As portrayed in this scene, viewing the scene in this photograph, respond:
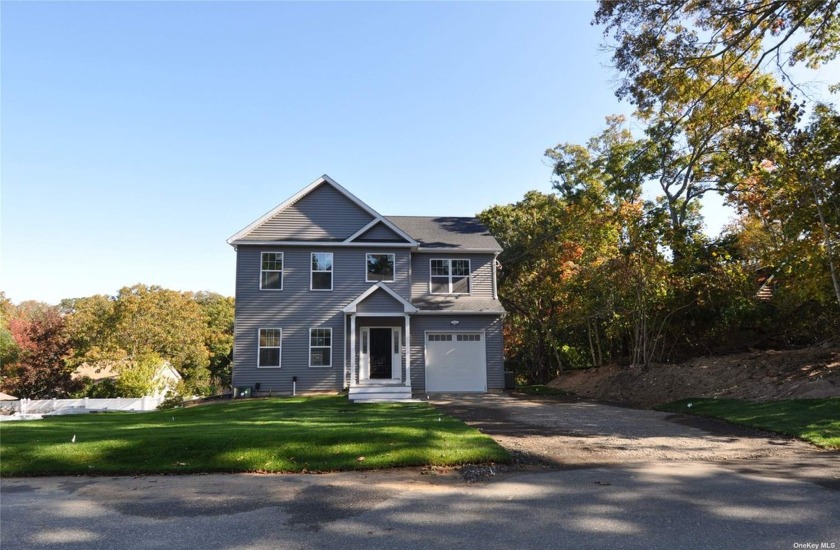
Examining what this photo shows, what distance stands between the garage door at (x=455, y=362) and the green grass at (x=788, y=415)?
820 cm

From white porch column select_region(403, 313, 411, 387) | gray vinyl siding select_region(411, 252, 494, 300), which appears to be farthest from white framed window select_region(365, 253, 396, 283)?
white porch column select_region(403, 313, 411, 387)

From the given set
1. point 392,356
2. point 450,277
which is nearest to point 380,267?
point 450,277

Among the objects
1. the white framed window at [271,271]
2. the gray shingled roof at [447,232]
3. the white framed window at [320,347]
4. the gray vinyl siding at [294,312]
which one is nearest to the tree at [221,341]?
the gray vinyl siding at [294,312]

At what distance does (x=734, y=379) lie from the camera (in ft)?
48.8

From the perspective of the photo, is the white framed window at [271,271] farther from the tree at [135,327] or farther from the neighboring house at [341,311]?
the tree at [135,327]

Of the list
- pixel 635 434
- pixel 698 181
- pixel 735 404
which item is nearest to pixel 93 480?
pixel 635 434

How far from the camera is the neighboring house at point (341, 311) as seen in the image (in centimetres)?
1995

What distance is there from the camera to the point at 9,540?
4746mm

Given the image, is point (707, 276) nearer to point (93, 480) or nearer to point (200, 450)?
point (200, 450)

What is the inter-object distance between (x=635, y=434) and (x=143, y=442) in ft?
28.0

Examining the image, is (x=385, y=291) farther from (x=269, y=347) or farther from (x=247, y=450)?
(x=247, y=450)

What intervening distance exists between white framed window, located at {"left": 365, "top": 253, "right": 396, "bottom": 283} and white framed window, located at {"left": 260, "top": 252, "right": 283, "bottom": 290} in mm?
3315

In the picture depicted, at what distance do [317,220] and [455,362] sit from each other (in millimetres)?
7741

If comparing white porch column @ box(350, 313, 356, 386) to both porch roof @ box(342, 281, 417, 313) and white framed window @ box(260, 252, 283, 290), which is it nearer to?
porch roof @ box(342, 281, 417, 313)
